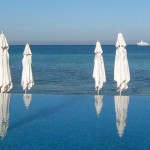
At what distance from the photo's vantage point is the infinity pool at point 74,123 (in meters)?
9.31

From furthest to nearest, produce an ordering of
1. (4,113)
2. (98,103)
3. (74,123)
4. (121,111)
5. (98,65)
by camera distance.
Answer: (98,65), (98,103), (121,111), (4,113), (74,123)

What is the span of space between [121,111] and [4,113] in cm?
417

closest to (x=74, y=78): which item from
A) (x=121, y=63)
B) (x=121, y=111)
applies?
(x=121, y=63)

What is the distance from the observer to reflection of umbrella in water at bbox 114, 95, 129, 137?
11.1m

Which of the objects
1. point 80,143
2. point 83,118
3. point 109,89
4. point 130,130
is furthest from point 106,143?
point 109,89

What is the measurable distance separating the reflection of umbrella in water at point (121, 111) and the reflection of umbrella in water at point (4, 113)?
330 centimetres

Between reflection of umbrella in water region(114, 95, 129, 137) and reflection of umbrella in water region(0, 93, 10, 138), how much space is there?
10.8ft

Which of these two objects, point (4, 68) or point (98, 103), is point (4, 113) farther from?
point (98, 103)

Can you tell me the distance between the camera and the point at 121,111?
13531mm

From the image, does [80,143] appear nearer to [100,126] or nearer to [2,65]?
[100,126]

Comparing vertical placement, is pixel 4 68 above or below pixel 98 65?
below

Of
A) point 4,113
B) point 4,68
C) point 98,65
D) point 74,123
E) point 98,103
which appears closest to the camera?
point 74,123

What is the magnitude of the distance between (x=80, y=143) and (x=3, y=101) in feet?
22.4

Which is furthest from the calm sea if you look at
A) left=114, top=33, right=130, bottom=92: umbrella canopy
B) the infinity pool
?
the infinity pool
